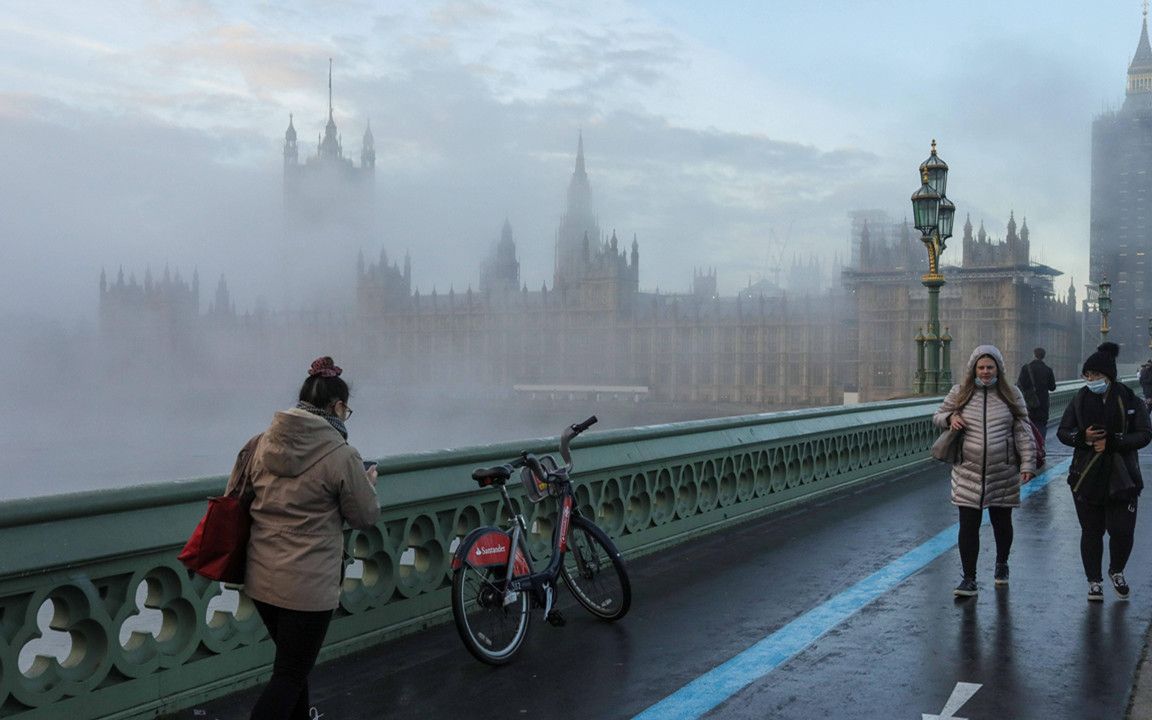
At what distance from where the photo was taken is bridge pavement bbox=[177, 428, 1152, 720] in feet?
17.8

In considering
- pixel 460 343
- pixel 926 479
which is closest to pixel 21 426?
pixel 460 343

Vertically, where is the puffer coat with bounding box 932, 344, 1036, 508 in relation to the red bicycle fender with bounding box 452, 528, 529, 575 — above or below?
above

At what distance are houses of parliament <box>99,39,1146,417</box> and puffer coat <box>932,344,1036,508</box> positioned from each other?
2735 inches

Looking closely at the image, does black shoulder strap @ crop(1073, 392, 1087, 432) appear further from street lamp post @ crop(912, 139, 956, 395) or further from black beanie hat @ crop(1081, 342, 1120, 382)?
street lamp post @ crop(912, 139, 956, 395)

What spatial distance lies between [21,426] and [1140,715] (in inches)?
7318

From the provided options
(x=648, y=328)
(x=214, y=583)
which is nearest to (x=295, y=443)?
(x=214, y=583)

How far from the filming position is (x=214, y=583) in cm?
538

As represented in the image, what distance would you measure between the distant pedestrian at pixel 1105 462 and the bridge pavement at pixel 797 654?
1.13 ft

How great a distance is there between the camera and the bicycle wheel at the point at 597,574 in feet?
22.6

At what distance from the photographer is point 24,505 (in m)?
4.49

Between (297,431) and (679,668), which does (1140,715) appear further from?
(297,431)

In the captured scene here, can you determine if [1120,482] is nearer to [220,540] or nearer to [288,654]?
[288,654]

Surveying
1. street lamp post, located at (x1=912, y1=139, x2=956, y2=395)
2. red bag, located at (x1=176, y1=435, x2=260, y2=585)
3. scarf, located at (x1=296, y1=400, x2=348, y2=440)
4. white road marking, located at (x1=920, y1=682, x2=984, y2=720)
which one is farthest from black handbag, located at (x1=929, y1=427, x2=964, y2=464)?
street lamp post, located at (x1=912, y1=139, x2=956, y2=395)

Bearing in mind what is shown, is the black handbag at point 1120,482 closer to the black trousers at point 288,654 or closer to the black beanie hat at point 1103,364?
the black beanie hat at point 1103,364
